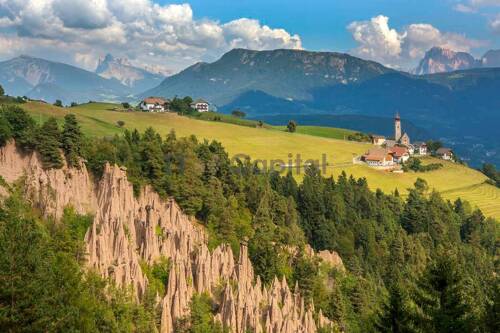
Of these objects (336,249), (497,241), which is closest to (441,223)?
(497,241)

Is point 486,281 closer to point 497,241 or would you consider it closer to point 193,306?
point 497,241

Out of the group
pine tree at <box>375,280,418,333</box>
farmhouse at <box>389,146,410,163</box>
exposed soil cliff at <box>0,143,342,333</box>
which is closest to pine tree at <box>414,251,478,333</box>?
pine tree at <box>375,280,418,333</box>

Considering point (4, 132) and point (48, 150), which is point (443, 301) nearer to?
point (48, 150)

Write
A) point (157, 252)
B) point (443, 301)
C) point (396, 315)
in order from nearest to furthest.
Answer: point (443, 301), point (396, 315), point (157, 252)

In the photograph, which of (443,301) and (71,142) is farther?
(71,142)

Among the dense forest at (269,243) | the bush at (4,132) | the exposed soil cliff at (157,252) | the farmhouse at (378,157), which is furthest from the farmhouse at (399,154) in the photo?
the bush at (4,132)

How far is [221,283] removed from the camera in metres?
59.8

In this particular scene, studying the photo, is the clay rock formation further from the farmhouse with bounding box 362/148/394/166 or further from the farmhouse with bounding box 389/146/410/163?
the farmhouse with bounding box 389/146/410/163

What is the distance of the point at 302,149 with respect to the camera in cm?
16938

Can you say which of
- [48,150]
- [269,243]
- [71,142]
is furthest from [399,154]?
[48,150]

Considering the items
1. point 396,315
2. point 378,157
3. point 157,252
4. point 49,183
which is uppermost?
point 49,183

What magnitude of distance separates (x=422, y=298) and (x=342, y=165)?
118093 mm

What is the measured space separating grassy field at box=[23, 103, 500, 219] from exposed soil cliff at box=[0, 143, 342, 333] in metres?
71.1

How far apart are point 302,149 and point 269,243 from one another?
9905 cm
